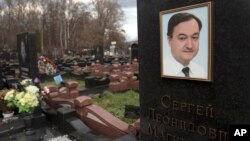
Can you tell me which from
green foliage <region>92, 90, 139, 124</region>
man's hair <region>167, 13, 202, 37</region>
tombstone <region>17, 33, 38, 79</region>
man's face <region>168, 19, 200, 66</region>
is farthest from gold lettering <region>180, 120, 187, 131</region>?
tombstone <region>17, 33, 38, 79</region>

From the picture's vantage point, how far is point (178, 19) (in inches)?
116

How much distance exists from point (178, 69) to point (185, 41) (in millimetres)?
346

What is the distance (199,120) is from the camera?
2.94 m

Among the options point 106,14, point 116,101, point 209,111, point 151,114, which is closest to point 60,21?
point 106,14

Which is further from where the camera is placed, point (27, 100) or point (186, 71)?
point (27, 100)

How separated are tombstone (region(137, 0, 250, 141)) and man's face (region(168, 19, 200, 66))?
20 cm

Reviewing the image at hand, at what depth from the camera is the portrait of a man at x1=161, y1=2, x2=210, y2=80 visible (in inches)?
109

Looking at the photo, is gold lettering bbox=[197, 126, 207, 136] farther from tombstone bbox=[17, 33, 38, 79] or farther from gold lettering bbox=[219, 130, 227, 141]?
tombstone bbox=[17, 33, 38, 79]

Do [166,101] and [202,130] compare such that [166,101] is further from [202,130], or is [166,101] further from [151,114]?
[202,130]

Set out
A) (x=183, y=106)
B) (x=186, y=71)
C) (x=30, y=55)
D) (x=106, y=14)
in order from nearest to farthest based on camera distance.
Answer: (x=186, y=71), (x=183, y=106), (x=30, y=55), (x=106, y=14)

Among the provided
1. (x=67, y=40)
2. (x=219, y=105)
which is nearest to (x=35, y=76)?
(x=219, y=105)

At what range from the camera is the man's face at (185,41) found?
2.82 m

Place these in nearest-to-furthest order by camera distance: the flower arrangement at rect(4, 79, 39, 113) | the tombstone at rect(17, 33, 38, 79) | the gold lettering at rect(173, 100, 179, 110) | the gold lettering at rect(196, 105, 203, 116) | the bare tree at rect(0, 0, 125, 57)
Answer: the gold lettering at rect(196, 105, 203, 116)
the gold lettering at rect(173, 100, 179, 110)
the flower arrangement at rect(4, 79, 39, 113)
the tombstone at rect(17, 33, 38, 79)
the bare tree at rect(0, 0, 125, 57)

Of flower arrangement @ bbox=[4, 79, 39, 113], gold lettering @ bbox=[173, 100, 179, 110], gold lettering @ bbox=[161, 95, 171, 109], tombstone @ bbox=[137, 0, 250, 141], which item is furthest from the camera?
flower arrangement @ bbox=[4, 79, 39, 113]
